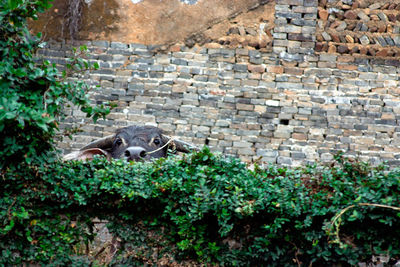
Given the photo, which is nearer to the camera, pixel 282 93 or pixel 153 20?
pixel 282 93

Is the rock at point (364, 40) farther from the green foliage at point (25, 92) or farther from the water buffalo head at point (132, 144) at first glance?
the green foliage at point (25, 92)

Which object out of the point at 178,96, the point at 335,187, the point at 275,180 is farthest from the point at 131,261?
the point at 178,96

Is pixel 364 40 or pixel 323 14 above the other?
pixel 323 14

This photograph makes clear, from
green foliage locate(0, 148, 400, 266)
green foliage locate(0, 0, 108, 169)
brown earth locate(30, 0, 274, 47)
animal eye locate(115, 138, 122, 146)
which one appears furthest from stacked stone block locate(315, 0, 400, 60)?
green foliage locate(0, 0, 108, 169)

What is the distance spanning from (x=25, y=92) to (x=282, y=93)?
733cm

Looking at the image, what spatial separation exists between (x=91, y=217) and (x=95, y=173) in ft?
1.12

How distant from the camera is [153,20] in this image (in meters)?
11.0

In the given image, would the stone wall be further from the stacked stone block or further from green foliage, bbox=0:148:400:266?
green foliage, bbox=0:148:400:266

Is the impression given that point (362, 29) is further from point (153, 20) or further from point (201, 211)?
point (201, 211)

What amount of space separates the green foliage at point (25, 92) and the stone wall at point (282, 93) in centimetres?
650

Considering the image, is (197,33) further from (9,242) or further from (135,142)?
(9,242)

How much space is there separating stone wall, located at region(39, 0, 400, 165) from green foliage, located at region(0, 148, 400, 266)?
256 inches

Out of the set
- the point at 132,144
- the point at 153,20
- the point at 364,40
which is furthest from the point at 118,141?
the point at 364,40

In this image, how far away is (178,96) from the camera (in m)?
10.8
